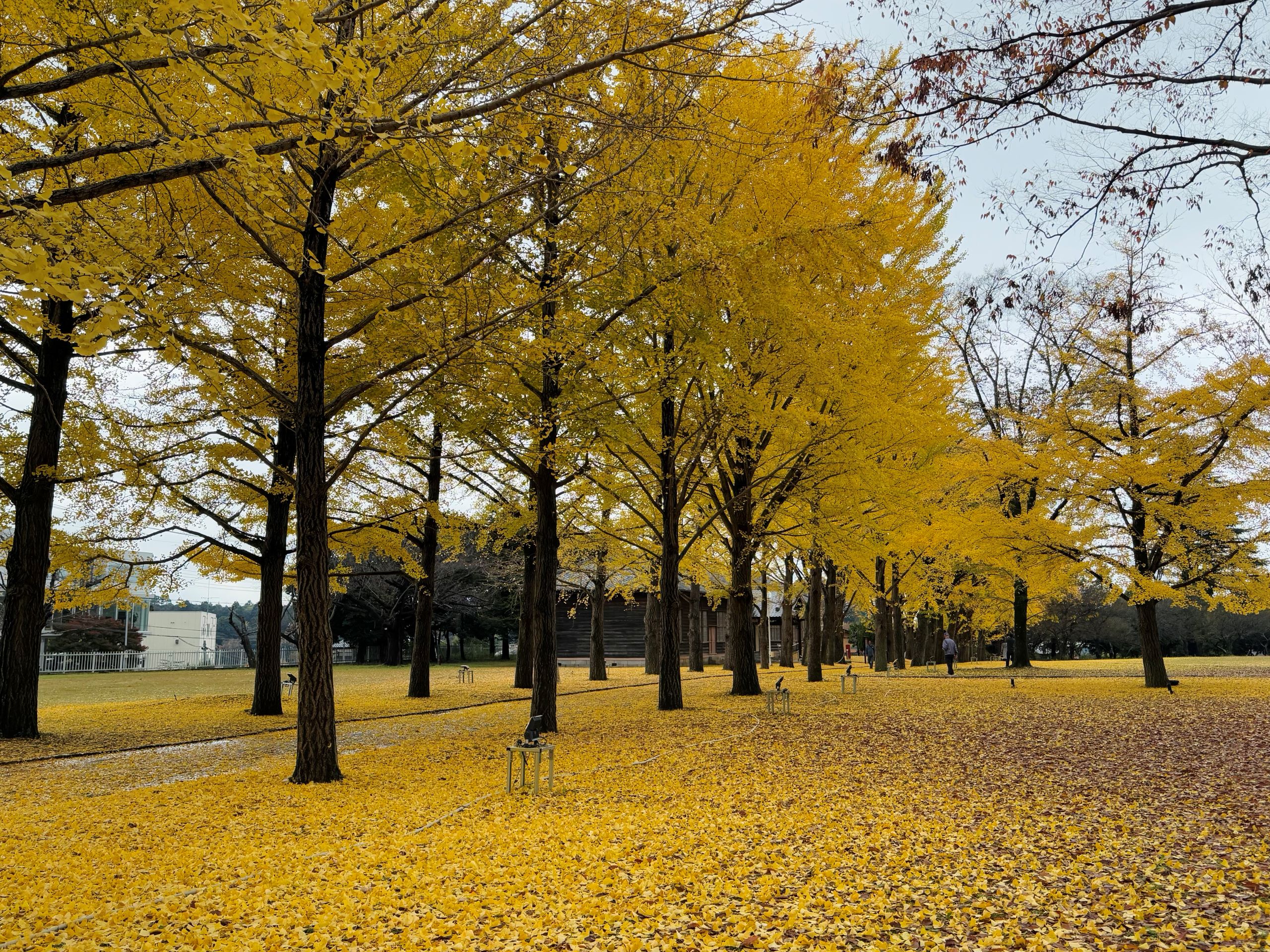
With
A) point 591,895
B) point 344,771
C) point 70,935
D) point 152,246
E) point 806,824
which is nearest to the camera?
point 70,935

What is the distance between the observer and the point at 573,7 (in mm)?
5934

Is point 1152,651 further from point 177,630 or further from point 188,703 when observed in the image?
point 177,630

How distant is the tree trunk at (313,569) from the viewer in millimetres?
7516

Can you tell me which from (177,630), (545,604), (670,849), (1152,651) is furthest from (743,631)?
(177,630)

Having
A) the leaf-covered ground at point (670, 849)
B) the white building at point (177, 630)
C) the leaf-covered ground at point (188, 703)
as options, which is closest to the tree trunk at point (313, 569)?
the leaf-covered ground at point (670, 849)

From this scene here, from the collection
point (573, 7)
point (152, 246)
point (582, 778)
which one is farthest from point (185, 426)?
point (573, 7)

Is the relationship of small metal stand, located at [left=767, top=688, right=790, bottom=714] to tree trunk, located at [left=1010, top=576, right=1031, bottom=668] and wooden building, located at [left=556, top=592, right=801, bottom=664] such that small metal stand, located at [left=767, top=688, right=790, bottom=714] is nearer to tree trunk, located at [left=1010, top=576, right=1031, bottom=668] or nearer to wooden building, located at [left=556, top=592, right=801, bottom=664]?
tree trunk, located at [left=1010, top=576, right=1031, bottom=668]

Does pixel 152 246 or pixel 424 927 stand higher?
pixel 152 246

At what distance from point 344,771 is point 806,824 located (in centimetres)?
508

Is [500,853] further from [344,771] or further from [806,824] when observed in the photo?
[344,771]

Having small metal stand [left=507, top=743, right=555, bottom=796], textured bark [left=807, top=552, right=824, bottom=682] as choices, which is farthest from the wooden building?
small metal stand [left=507, top=743, right=555, bottom=796]

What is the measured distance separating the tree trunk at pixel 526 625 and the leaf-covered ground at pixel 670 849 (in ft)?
24.3

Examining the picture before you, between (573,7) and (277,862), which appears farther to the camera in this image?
(573,7)

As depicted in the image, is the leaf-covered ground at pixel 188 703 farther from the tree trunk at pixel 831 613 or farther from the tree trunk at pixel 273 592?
the tree trunk at pixel 831 613
